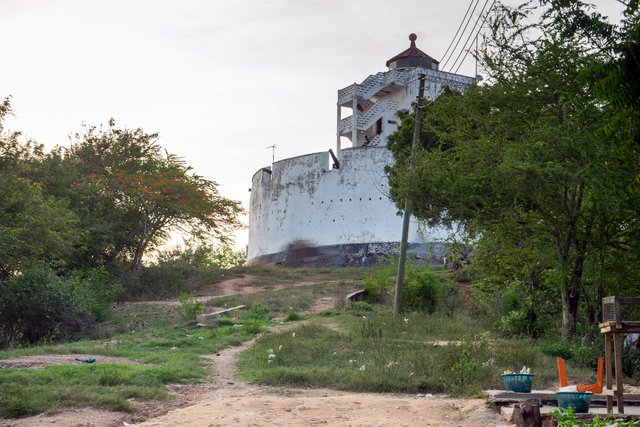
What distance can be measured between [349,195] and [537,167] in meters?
24.4

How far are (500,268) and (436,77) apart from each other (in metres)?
22.9

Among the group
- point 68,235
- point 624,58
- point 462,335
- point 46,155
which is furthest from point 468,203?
point 46,155

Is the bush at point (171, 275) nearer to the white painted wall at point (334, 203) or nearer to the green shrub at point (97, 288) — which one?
the green shrub at point (97, 288)

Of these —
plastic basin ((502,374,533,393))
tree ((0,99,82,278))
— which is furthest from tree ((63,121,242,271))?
plastic basin ((502,374,533,393))

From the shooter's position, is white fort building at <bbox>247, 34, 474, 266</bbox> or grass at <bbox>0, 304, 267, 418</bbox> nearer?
grass at <bbox>0, 304, 267, 418</bbox>

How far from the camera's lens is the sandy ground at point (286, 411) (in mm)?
Result: 8508

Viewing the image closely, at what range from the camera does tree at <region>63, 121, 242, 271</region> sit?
2934cm

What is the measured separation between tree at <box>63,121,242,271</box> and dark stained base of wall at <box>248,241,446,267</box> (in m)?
5.58

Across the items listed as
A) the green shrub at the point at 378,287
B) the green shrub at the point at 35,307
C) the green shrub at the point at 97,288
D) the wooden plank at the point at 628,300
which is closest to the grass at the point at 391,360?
the wooden plank at the point at 628,300

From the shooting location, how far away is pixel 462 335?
1560 centimetres

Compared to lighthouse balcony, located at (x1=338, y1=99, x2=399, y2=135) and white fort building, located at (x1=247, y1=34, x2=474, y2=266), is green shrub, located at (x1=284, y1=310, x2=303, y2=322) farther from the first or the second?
lighthouse balcony, located at (x1=338, y1=99, x2=399, y2=135)

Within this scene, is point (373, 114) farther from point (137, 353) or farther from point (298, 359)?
point (298, 359)

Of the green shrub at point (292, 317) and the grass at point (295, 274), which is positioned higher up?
the grass at point (295, 274)

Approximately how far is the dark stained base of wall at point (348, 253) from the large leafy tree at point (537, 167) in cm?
1911
